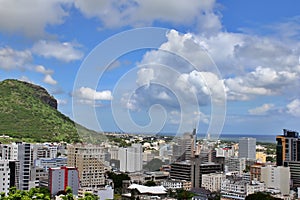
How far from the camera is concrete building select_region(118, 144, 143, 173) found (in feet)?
15.8

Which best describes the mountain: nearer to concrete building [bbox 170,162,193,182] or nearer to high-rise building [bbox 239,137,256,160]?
concrete building [bbox 170,162,193,182]

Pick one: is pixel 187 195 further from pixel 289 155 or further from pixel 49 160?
pixel 289 155

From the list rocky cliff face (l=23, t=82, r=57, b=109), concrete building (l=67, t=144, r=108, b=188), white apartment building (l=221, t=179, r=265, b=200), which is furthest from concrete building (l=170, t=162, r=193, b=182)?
rocky cliff face (l=23, t=82, r=57, b=109)

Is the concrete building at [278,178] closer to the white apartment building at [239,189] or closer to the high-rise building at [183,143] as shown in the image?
the white apartment building at [239,189]

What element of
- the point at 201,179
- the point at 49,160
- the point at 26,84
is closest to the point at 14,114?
the point at 26,84

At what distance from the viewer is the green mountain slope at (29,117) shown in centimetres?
1256

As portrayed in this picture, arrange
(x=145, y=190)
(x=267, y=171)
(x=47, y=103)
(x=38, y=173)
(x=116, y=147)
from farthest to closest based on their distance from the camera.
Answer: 1. (x=47, y=103)
2. (x=267, y=171)
3. (x=38, y=173)
4. (x=145, y=190)
5. (x=116, y=147)

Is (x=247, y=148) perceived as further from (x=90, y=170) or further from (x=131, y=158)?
(x=131, y=158)

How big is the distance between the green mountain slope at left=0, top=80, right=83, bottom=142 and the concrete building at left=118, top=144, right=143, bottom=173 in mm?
5547

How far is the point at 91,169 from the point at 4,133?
5274mm

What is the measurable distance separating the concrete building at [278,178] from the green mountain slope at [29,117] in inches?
224

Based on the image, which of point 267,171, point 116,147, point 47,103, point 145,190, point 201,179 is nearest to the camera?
point 116,147

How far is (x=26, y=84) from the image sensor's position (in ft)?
51.6

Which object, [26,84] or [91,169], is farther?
[26,84]
